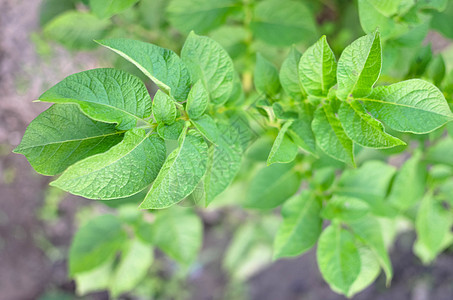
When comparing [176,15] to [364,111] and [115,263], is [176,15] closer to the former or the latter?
[364,111]

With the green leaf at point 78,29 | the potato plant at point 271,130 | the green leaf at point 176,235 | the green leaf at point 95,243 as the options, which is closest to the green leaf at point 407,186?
the potato plant at point 271,130

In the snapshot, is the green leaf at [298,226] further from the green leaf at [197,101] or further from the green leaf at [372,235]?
the green leaf at [197,101]

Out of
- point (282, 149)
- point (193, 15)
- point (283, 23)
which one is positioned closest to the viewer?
point (282, 149)

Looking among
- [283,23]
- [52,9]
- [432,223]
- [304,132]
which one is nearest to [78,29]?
[52,9]

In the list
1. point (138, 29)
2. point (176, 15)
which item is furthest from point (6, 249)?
point (176, 15)

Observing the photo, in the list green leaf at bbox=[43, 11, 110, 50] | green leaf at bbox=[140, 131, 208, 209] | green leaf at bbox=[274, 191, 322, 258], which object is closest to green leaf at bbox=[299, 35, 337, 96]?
green leaf at bbox=[140, 131, 208, 209]

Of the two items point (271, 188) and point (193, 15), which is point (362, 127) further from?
point (193, 15)
